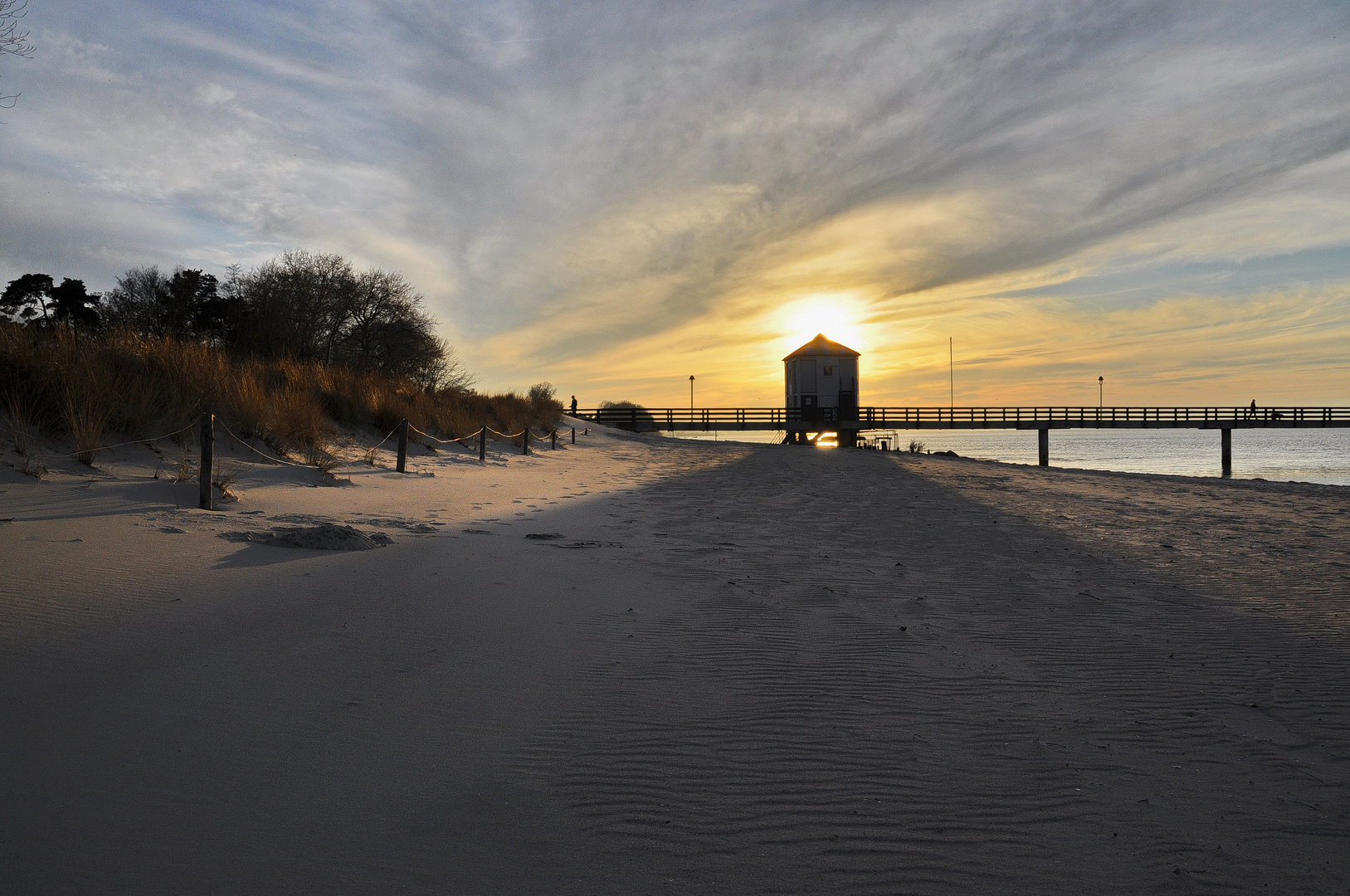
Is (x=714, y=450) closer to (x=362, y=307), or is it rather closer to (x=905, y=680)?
(x=362, y=307)

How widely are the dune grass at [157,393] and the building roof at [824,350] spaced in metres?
34.6

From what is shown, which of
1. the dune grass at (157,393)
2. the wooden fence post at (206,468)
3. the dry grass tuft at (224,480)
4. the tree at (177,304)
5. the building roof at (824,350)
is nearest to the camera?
the wooden fence post at (206,468)

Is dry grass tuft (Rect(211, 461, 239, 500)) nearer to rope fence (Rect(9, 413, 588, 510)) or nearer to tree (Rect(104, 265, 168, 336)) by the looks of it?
rope fence (Rect(9, 413, 588, 510))

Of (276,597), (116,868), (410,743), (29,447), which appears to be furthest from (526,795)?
(29,447)

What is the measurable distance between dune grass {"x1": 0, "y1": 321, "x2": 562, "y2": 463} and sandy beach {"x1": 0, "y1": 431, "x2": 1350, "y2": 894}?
1518 mm

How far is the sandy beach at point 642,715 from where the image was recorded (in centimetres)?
225

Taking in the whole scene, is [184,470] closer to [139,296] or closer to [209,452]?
[209,452]

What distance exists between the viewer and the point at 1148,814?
2553 millimetres

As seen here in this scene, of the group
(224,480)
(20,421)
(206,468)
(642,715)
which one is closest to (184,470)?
(224,480)

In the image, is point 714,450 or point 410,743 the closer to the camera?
point 410,743

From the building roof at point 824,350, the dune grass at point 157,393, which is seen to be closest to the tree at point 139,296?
the dune grass at point 157,393

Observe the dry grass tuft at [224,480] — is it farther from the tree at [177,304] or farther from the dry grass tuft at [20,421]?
the tree at [177,304]

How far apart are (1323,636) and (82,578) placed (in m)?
7.96

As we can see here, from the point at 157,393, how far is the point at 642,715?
9.52 m
